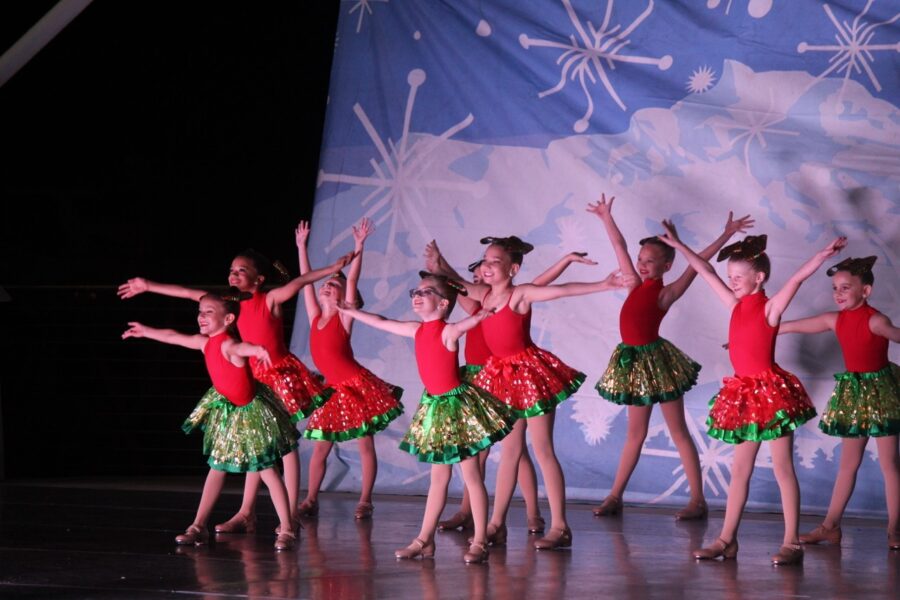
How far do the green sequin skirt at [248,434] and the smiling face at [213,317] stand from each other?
0.29 meters

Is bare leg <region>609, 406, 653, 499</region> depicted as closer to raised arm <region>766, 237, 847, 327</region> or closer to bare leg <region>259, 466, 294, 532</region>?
raised arm <region>766, 237, 847, 327</region>

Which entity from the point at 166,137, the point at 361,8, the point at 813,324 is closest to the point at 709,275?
the point at 813,324

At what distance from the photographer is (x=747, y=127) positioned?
280 inches

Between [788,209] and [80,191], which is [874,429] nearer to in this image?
[788,209]

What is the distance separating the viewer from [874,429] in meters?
5.61

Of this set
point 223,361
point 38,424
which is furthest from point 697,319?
point 38,424

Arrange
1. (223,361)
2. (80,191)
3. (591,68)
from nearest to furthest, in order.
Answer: (223,361)
(591,68)
(80,191)

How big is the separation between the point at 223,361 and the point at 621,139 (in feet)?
9.53

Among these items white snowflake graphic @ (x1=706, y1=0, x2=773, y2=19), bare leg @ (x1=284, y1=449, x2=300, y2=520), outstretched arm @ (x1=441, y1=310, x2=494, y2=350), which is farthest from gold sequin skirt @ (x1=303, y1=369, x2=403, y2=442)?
white snowflake graphic @ (x1=706, y1=0, x2=773, y2=19)

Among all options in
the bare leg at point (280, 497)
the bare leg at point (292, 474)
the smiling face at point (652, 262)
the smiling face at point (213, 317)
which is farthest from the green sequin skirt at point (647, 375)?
the smiling face at point (213, 317)

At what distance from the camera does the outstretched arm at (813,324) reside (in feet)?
19.0

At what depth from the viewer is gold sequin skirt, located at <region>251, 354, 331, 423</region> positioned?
243 inches

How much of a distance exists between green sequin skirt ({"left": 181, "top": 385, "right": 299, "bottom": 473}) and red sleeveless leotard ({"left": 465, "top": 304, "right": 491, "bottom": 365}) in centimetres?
97

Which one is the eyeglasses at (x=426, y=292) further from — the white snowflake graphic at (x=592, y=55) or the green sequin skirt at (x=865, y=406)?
the white snowflake graphic at (x=592, y=55)
